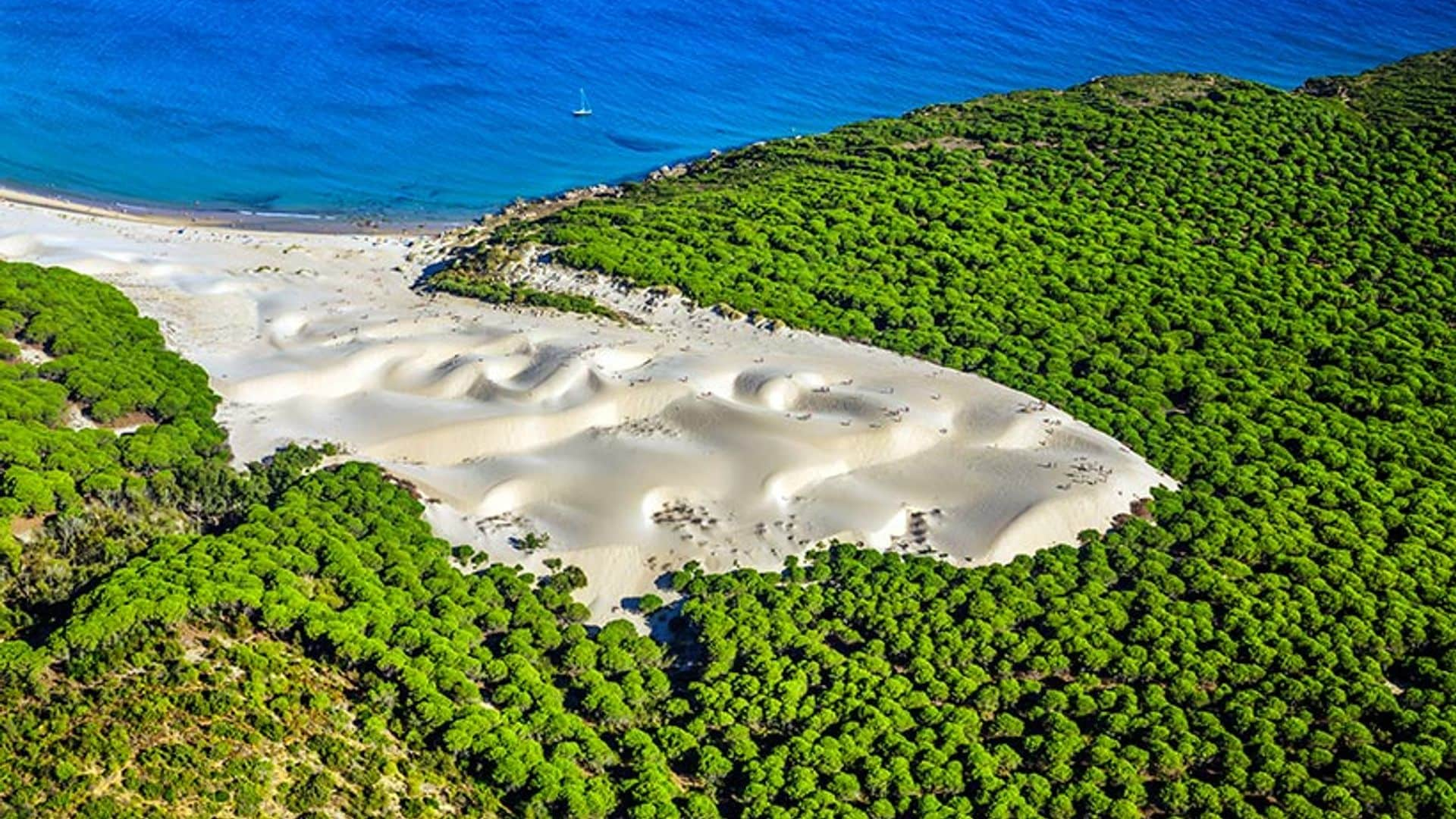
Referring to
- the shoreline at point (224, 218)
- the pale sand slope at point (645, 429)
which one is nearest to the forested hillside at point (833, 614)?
the pale sand slope at point (645, 429)

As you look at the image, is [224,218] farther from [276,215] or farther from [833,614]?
[833,614]

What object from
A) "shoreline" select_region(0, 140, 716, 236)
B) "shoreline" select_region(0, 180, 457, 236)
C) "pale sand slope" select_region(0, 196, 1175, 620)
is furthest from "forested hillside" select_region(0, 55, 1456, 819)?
"shoreline" select_region(0, 180, 457, 236)

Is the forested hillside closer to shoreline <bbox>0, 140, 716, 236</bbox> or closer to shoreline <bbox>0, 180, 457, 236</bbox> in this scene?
shoreline <bbox>0, 140, 716, 236</bbox>

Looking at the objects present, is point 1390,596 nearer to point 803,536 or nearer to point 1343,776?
point 1343,776

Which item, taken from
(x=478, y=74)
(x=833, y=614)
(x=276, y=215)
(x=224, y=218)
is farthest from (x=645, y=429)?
(x=478, y=74)

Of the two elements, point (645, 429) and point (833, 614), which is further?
point (645, 429)

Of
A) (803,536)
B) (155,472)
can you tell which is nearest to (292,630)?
(155,472)

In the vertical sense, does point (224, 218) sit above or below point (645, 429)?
above
